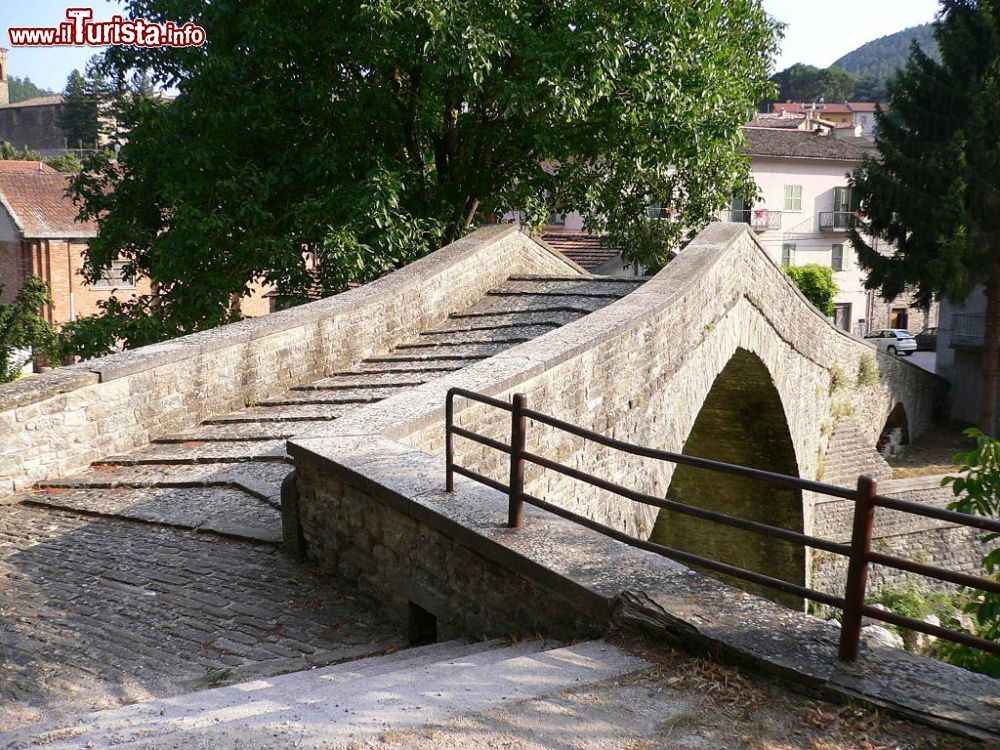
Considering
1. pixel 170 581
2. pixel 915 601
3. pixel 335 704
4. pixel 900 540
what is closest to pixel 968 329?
pixel 900 540

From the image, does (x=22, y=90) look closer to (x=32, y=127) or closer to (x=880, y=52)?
(x=32, y=127)

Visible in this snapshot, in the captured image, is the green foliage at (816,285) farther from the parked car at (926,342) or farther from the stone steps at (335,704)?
the stone steps at (335,704)

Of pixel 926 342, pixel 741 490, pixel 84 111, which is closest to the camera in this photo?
pixel 741 490

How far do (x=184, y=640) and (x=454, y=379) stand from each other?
2.43m

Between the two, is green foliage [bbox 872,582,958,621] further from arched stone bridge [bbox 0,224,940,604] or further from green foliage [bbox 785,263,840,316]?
green foliage [bbox 785,263,840,316]

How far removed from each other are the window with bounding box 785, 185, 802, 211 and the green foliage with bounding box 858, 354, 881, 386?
18.8 m

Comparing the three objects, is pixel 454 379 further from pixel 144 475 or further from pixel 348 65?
pixel 348 65

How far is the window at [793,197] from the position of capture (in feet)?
122

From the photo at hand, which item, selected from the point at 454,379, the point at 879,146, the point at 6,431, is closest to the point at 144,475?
the point at 6,431

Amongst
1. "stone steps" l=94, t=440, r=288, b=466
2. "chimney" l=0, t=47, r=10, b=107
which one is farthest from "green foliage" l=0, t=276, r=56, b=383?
"chimney" l=0, t=47, r=10, b=107

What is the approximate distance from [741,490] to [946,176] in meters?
13.4

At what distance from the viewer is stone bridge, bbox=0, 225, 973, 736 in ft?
14.3

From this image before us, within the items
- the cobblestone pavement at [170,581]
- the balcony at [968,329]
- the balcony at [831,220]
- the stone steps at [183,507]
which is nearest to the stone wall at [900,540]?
the cobblestone pavement at [170,581]

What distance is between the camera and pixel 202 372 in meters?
7.71
